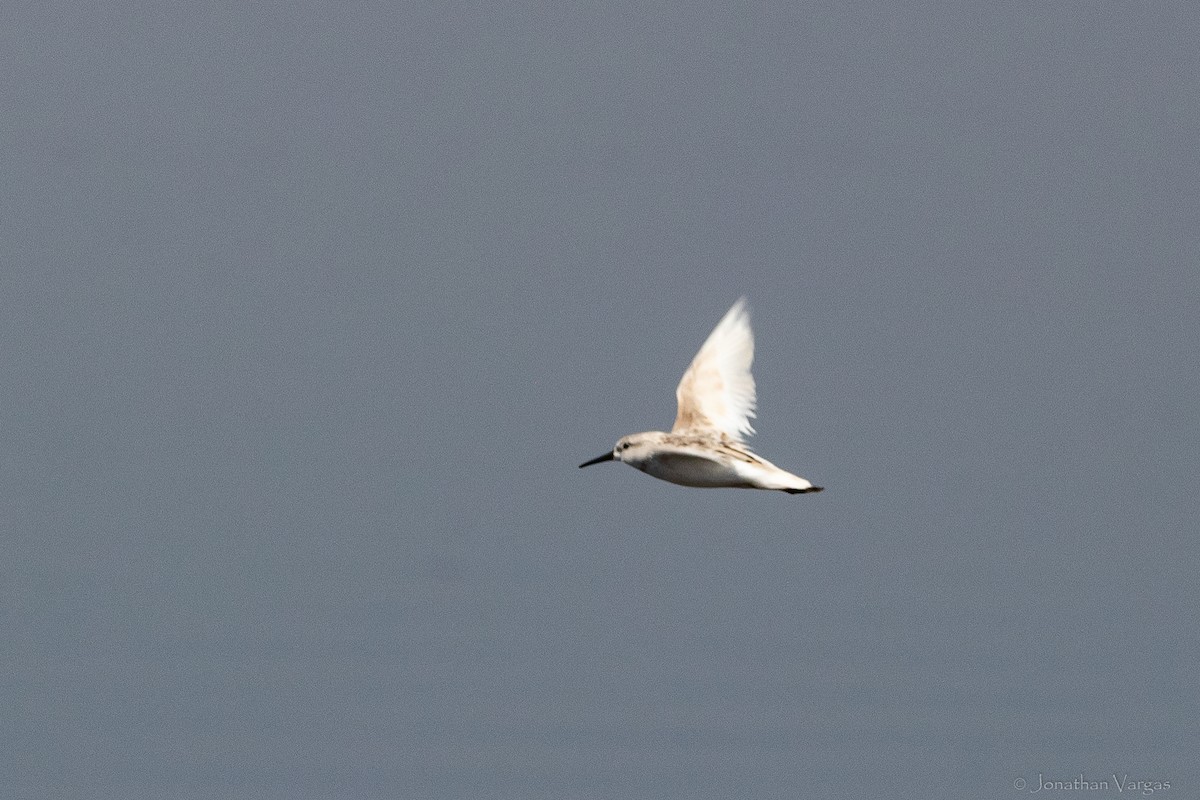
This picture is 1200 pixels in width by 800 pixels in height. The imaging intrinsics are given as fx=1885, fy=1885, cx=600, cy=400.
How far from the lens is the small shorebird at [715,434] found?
44594 millimetres

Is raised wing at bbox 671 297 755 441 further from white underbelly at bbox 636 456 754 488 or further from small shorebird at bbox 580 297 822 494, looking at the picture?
white underbelly at bbox 636 456 754 488

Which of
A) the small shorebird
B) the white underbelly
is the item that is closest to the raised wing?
the small shorebird

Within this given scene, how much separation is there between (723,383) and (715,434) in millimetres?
4706

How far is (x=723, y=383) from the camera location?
2138 inches

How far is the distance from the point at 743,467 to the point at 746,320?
13.4 m

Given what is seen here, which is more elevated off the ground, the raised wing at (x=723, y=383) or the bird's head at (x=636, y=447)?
the raised wing at (x=723, y=383)

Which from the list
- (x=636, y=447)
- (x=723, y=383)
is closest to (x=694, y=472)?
(x=636, y=447)

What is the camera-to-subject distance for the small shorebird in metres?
44.6

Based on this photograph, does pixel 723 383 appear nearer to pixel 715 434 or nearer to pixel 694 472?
pixel 715 434

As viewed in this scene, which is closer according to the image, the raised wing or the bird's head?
the bird's head

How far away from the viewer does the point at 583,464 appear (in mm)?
50969

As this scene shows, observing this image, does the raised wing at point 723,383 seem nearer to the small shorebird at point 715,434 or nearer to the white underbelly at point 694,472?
the small shorebird at point 715,434

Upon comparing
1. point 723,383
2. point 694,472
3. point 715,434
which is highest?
point 723,383

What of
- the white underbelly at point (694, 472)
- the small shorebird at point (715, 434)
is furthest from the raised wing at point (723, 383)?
the white underbelly at point (694, 472)
